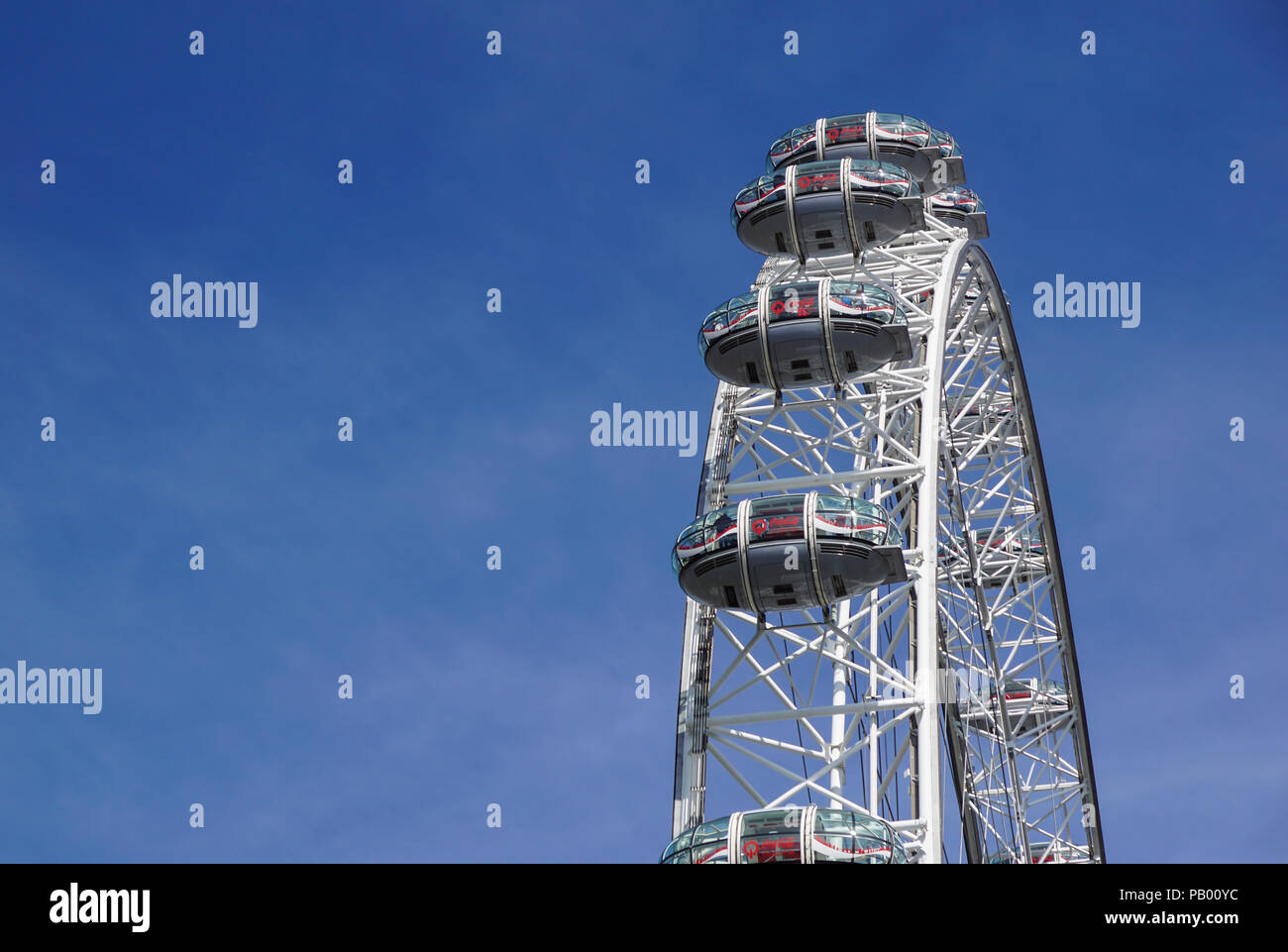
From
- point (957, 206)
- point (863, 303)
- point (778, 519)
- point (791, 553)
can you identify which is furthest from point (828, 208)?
point (957, 206)

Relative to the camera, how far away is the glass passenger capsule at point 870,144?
A: 48.2 meters

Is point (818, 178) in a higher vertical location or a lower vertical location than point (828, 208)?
higher

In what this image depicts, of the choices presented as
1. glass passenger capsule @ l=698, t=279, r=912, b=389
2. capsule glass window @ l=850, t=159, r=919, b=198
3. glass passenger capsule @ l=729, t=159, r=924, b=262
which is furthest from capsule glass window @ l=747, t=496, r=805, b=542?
capsule glass window @ l=850, t=159, r=919, b=198

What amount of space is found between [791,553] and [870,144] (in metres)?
15.1

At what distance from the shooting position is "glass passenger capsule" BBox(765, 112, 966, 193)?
158 feet

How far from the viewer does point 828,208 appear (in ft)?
144

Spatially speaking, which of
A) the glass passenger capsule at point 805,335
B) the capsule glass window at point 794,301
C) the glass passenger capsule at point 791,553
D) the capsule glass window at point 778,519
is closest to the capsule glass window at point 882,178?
the glass passenger capsule at point 805,335

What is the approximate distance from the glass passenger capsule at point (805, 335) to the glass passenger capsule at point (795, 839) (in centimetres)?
1133

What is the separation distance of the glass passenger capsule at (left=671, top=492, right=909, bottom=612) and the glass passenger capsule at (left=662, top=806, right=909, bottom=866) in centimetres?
546

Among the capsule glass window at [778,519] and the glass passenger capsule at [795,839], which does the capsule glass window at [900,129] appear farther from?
the glass passenger capsule at [795,839]

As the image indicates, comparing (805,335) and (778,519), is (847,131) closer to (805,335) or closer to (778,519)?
(805,335)
